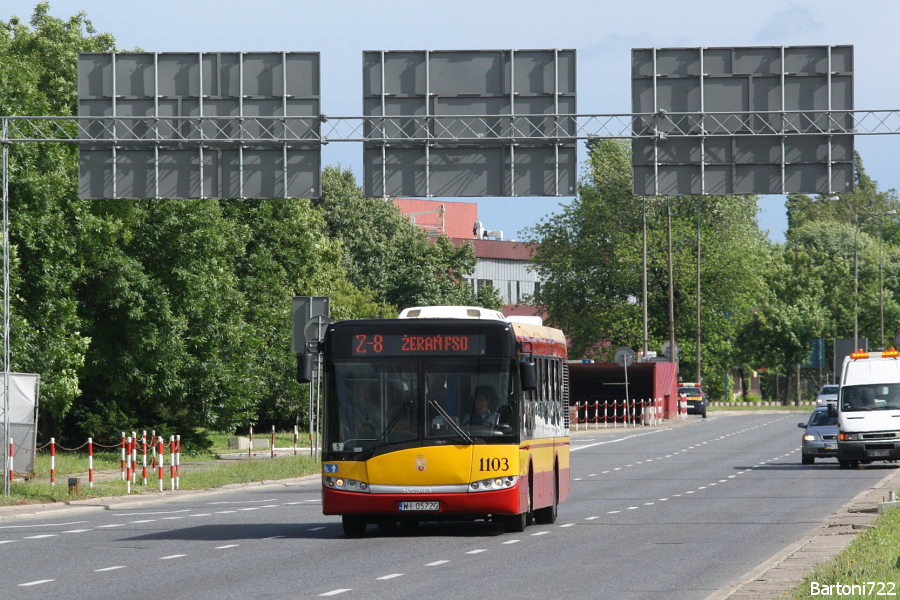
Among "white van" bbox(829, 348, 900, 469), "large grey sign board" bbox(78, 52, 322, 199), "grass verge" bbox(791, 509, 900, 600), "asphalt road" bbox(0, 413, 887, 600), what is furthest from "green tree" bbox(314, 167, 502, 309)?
"grass verge" bbox(791, 509, 900, 600)

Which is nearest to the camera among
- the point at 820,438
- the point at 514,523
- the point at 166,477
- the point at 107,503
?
the point at 514,523

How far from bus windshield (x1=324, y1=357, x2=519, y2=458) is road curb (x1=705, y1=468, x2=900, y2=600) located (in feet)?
12.8

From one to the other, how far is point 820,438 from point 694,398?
44.3m

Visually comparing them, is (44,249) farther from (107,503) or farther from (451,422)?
(451,422)

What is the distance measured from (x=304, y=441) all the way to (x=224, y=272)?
8.88 meters

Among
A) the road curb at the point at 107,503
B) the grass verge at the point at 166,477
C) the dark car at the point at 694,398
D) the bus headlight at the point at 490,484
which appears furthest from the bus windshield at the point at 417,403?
the dark car at the point at 694,398

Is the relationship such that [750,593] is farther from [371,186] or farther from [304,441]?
[304,441]

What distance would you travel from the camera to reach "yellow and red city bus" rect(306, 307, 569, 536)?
1744 cm

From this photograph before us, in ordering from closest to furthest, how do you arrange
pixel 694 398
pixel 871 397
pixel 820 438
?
pixel 871 397 → pixel 820 438 → pixel 694 398

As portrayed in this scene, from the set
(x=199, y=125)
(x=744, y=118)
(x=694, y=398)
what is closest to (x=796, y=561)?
(x=744, y=118)

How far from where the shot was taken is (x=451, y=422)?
1761 centimetres

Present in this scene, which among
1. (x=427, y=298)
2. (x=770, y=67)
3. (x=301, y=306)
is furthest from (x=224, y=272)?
(x=427, y=298)

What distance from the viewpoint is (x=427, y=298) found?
8519 centimetres

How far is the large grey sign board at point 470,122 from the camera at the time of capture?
2312 cm
